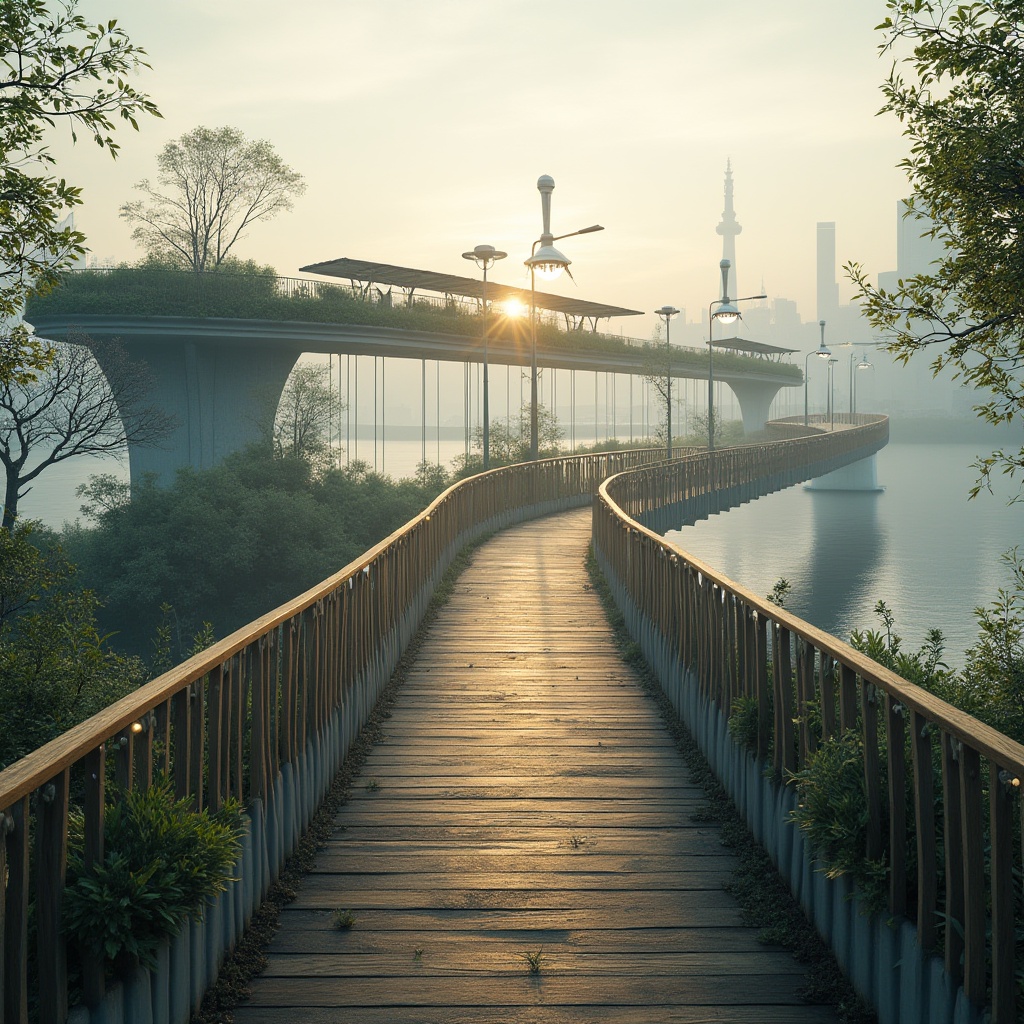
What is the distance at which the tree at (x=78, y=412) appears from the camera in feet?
107

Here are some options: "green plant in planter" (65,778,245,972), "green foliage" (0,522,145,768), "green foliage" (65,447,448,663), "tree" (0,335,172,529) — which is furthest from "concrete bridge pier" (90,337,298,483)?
"green plant in planter" (65,778,245,972)

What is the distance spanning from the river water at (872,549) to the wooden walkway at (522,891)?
24.0 metres

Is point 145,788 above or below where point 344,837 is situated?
above

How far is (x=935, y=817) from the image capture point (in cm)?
385

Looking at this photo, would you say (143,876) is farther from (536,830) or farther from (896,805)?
(536,830)

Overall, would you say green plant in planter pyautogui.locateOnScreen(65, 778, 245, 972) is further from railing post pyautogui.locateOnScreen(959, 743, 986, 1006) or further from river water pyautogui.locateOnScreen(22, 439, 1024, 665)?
river water pyautogui.locateOnScreen(22, 439, 1024, 665)

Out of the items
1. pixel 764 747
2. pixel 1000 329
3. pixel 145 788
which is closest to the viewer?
pixel 145 788

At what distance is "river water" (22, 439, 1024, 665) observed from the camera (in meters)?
47.2

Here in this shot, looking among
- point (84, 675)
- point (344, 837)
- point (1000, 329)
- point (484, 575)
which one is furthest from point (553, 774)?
point (484, 575)

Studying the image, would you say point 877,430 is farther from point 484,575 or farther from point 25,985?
point 25,985

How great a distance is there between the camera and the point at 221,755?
4.42 m

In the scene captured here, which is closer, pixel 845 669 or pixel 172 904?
pixel 172 904

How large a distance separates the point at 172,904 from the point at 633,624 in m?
8.57

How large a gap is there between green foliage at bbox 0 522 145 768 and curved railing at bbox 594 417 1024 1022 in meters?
5.44
